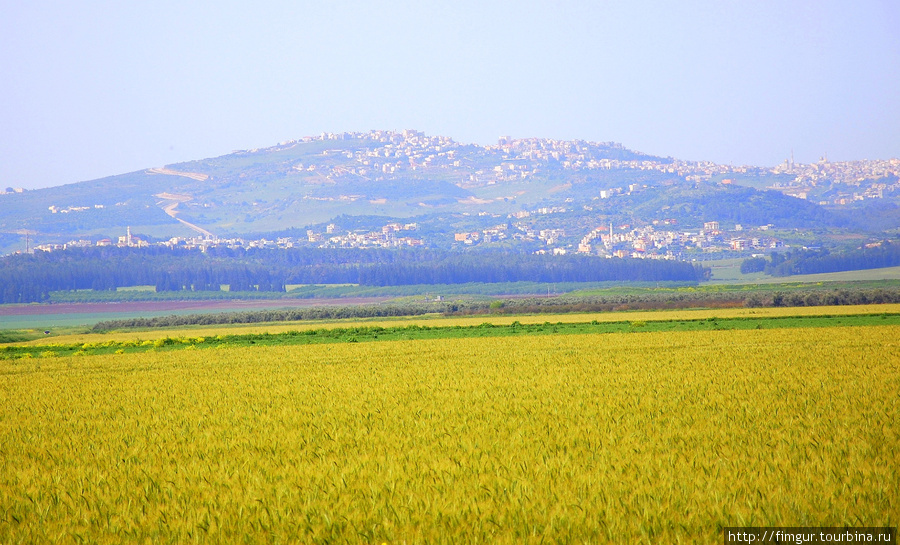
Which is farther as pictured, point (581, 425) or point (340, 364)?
point (340, 364)

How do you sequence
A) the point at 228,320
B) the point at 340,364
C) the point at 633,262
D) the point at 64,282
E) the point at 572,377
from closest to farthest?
the point at 572,377 → the point at 340,364 → the point at 228,320 → the point at 64,282 → the point at 633,262

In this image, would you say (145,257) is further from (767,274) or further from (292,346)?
(292,346)

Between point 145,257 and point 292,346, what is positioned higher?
point 145,257

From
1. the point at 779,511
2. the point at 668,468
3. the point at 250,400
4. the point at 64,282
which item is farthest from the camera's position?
the point at 64,282

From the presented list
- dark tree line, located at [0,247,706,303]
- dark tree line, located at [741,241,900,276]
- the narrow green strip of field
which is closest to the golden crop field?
the narrow green strip of field

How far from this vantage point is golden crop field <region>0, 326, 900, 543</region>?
885 centimetres

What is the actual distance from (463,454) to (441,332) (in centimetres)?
3444

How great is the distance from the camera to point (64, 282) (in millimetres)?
155250

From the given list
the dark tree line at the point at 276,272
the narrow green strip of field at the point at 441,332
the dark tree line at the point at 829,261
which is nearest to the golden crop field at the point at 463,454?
the narrow green strip of field at the point at 441,332

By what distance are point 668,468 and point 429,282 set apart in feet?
537

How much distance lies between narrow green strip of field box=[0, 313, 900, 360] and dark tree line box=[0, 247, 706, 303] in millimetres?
116486

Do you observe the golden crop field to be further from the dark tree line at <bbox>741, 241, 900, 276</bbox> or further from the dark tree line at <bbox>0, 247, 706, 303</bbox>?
the dark tree line at <bbox>741, 241, 900, 276</bbox>

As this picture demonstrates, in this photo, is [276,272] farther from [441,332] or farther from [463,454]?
[463,454]

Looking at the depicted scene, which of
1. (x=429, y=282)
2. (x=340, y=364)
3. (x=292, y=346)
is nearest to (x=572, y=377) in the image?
(x=340, y=364)
